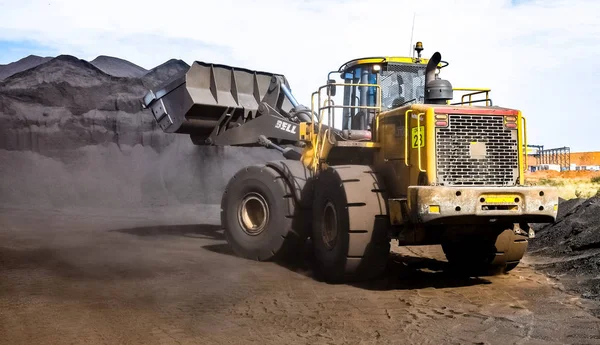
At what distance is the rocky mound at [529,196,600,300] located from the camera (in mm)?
8547

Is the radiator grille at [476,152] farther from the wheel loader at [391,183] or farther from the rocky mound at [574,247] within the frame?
the rocky mound at [574,247]

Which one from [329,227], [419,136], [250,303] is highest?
[419,136]

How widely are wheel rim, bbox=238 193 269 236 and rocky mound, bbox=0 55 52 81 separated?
78.1 feet

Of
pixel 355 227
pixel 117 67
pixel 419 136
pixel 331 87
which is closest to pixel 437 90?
pixel 419 136

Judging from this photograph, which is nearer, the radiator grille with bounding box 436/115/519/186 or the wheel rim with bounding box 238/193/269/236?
the radiator grille with bounding box 436/115/519/186

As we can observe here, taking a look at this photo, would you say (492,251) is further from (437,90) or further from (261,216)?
(261,216)

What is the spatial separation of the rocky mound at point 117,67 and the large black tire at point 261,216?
2279 cm

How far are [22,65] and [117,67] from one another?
14.3 ft

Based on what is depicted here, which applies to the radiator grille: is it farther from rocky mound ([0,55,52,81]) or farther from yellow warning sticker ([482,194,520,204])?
rocky mound ([0,55,52,81])

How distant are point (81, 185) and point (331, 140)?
17.7m

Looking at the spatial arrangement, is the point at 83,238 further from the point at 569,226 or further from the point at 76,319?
the point at 569,226

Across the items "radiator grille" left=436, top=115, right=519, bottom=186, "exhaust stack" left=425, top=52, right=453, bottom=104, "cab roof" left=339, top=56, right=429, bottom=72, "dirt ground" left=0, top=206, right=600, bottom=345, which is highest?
"cab roof" left=339, top=56, right=429, bottom=72

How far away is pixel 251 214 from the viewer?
10680mm

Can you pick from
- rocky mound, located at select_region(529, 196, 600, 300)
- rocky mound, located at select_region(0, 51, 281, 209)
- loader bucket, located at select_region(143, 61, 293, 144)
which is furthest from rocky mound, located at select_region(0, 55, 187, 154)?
rocky mound, located at select_region(529, 196, 600, 300)
